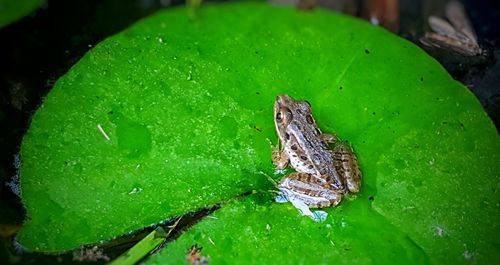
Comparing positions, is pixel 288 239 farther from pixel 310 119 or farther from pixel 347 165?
pixel 310 119

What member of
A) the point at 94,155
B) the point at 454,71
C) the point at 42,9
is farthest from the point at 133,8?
the point at 454,71

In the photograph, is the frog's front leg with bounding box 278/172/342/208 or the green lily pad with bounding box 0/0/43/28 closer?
the frog's front leg with bounding box 278/172/342/208

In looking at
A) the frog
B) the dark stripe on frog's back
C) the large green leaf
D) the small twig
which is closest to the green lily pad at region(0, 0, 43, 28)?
the large green leaf

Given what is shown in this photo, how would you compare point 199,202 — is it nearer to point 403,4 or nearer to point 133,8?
point 133,8

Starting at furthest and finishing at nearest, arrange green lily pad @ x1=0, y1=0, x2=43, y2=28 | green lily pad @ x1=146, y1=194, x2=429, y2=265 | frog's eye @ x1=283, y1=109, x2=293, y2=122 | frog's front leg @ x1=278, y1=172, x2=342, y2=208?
green lily pad @ x1=0, y1=0, x2=43, y2=28 → frog's eye @ x1=283, y1=109, x2=293, y2=122 → frog's front leg @ x1=278, y1=172, x2=342, y2=208 → green lily pad @ x1=146, y1=194, x2=429, y2=265

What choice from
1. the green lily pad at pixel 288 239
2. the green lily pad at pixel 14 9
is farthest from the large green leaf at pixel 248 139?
the green lily pad at pixel 14 9

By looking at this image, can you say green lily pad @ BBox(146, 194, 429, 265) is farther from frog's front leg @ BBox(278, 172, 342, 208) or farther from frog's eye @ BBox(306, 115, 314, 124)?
frog's eye @ BBox(306, 115, 314, 124)
